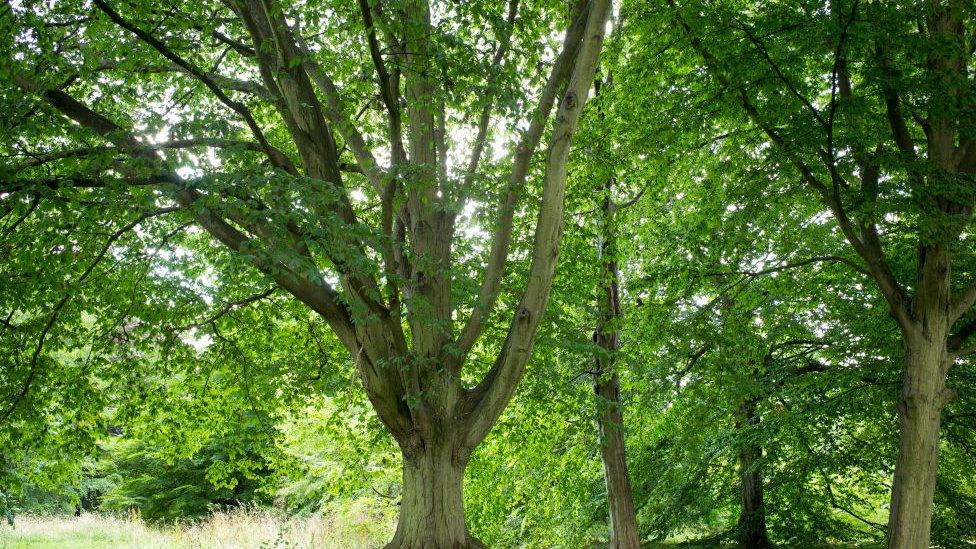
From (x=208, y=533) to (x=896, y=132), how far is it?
10602mm

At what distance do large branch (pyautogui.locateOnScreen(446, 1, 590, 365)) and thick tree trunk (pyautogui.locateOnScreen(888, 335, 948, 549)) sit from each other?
443cm

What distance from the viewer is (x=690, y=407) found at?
9.82 m

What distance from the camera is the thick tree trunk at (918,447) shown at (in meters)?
7.16

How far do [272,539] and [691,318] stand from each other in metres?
6.75

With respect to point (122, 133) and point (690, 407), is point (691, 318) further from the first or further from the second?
point (122, 133)

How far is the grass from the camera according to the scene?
11.0 m

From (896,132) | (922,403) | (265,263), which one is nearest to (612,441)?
(922,403)

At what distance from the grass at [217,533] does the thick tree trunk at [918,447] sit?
6.99m

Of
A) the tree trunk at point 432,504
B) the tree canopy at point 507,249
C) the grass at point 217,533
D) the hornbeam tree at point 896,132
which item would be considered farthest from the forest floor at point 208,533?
the hornbeam tree at point 896,132

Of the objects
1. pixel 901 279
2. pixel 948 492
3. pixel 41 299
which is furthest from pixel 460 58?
pixel 948 492

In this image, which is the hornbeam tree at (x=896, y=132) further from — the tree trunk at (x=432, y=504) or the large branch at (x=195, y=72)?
the tree trunk at (x=432, y=504)

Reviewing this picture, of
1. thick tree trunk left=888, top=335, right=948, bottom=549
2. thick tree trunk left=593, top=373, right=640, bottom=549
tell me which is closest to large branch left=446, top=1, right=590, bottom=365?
thick tree trunk left=593, top=373, right=640, bottom=549

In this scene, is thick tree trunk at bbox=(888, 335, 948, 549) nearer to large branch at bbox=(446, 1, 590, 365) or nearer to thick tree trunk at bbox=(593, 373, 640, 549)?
thick tree trunk at bbox=(593, 373, 640, 549)

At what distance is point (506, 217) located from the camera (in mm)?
5691
